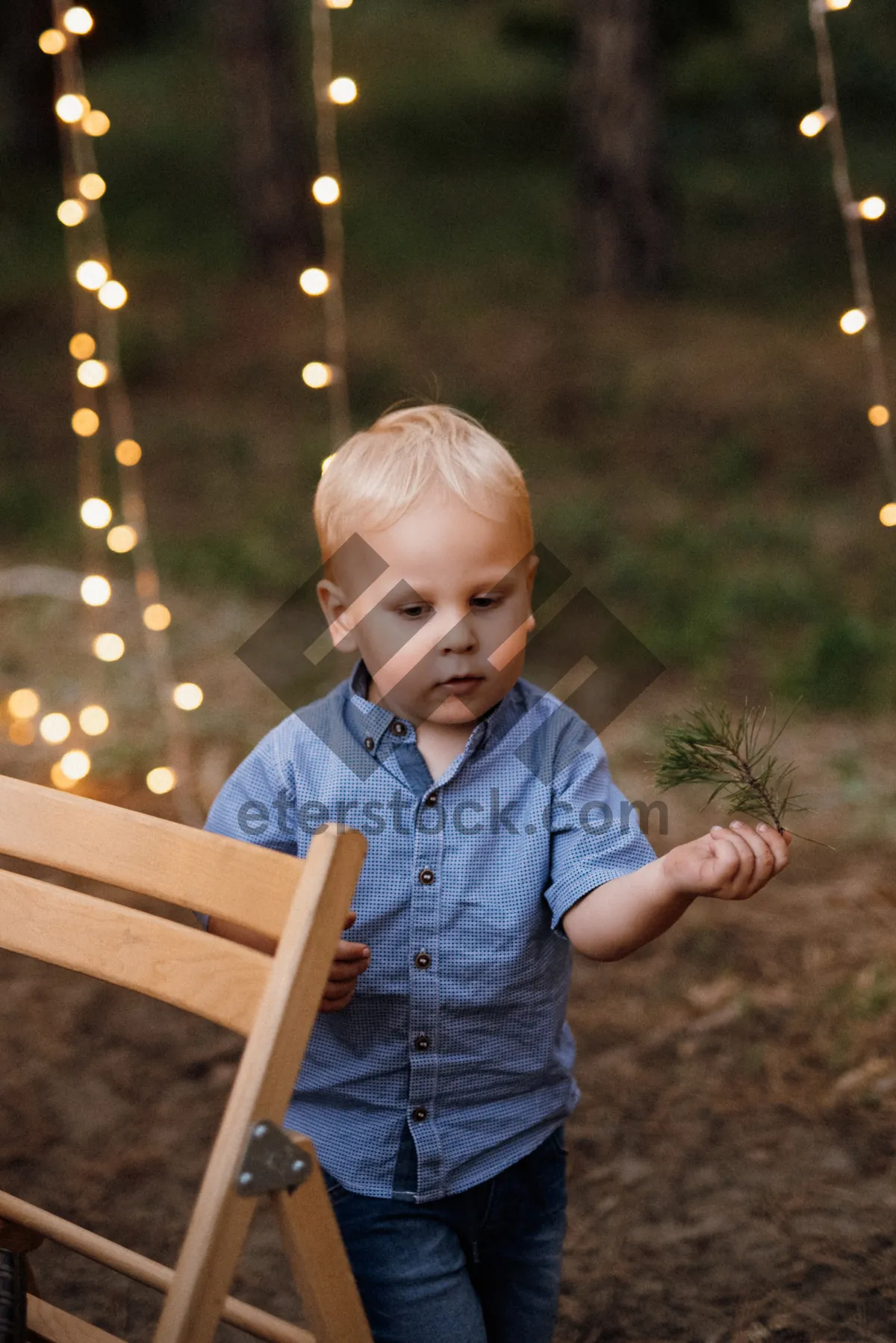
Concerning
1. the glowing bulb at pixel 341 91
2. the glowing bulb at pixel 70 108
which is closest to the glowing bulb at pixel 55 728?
the glowing bulb at pixel 70 108

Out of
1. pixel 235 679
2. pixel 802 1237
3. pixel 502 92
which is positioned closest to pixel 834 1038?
pixel 802 1237

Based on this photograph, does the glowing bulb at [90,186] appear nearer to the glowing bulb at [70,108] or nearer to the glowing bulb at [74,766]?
the glowing bulb at [70,108]

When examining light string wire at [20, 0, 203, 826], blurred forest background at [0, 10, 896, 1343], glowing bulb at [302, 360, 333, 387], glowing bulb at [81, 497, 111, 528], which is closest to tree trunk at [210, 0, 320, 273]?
blurred forest background at [0, 10, 896, 1343]

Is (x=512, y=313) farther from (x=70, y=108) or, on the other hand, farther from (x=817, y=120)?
(x=817, y=120)

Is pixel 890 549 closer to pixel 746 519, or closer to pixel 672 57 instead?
pixel 746 519

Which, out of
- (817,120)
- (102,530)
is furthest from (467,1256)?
(102,530)

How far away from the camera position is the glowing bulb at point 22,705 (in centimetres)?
392

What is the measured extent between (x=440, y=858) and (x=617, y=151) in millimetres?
5656

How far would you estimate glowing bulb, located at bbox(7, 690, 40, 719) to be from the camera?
3918mm

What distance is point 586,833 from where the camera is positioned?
1417 mm

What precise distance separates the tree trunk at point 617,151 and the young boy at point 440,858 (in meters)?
5.28

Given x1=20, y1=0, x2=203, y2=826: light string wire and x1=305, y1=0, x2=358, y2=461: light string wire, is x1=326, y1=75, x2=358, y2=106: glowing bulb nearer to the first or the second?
x1=305, y1=0, x2=358, y2=461: light string wire

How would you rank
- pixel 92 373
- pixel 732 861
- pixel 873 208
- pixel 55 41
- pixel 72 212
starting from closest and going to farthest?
pixel 732 861
pixel 873 208
pixel 55 41
pixel 72 212
pixel 92 373

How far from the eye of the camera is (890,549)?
5.03 m
